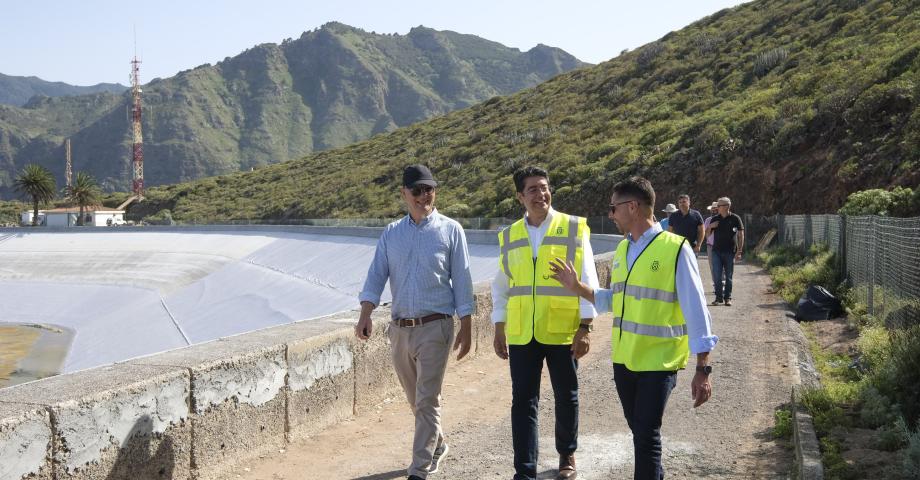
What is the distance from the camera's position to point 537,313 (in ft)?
16.2

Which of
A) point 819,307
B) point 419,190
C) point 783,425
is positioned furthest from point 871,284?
point 419,190

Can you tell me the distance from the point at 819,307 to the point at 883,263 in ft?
6.85

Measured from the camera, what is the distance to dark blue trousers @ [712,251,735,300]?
13.1 metres

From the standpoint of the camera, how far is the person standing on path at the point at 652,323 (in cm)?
411

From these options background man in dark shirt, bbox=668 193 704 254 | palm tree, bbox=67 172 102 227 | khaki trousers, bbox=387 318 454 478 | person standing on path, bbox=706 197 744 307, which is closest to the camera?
khaki trousers, bbox=387 318 454 478

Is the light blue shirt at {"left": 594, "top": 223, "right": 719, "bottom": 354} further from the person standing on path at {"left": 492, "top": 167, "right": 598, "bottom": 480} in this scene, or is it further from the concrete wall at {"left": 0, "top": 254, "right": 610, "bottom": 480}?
the concrete wall at {"left": 0, "top": 254, "right": 610, "bottom": 480}

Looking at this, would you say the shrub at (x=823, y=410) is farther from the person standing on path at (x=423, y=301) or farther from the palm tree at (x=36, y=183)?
the palm tree at (x=36, y=183)

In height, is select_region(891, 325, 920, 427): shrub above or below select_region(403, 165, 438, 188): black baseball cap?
below

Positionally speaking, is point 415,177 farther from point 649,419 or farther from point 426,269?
point 649,419

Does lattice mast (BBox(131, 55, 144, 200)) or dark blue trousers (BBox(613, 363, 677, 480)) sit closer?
dark blue trousers (BBox(613, 363, 677, 480))

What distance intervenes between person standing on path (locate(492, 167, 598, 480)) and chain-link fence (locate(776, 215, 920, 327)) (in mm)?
4304

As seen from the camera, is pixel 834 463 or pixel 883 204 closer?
pixel 834 463

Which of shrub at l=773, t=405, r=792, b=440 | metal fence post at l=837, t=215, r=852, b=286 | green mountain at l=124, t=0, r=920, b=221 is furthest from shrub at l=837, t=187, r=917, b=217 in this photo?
shrub at l=773, t=405, r=792, b=440

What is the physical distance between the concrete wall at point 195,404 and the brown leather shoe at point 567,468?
2.13 metres
